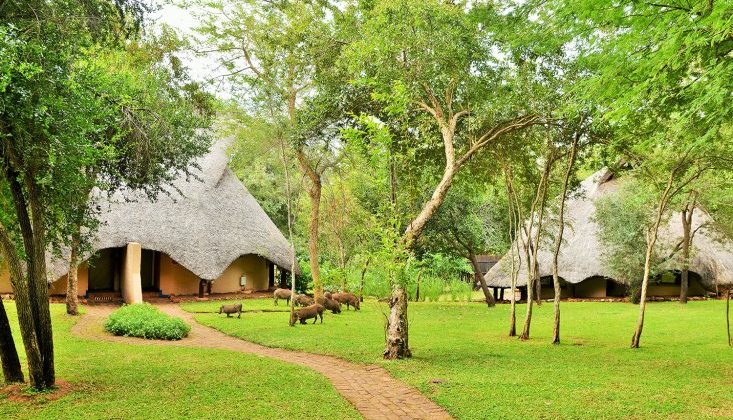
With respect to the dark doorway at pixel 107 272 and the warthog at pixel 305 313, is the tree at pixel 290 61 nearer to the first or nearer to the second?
the warthog at pixel 305 313

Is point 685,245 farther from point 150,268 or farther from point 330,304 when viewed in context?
point 150,268

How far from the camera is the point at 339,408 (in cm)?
696

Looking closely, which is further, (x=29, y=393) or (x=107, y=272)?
(x=107, y=272)

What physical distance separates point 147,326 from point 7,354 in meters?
6.14

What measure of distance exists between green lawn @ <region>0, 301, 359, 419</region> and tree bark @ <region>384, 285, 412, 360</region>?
1.72 metres

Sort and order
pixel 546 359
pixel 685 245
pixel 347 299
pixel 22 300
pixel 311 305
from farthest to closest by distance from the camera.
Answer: pixel 685 245 < pixel 347 299 < pixel 311 305 < pixel 546 359 < pixel 22 300

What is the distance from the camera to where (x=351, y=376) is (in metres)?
9.18

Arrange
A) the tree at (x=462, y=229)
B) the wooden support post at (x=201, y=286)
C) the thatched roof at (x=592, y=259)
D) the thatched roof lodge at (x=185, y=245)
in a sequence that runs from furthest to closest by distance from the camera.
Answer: the thatched roof at (x=592, y=259) < the wooden support post at (x=201, y=286) < the tree at (x=462, y=229) < the thatched roof lodge at (x=185, y=245)

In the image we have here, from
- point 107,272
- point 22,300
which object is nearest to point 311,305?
point 22,300

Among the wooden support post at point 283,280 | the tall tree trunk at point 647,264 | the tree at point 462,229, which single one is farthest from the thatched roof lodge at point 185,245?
the tall tree trunk at point 647,264

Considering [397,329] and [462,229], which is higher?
[462,229]

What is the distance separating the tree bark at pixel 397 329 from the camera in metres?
10.4

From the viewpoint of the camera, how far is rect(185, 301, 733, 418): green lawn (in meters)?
7.29

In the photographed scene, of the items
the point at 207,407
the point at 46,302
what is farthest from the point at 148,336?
the point at 207,407
